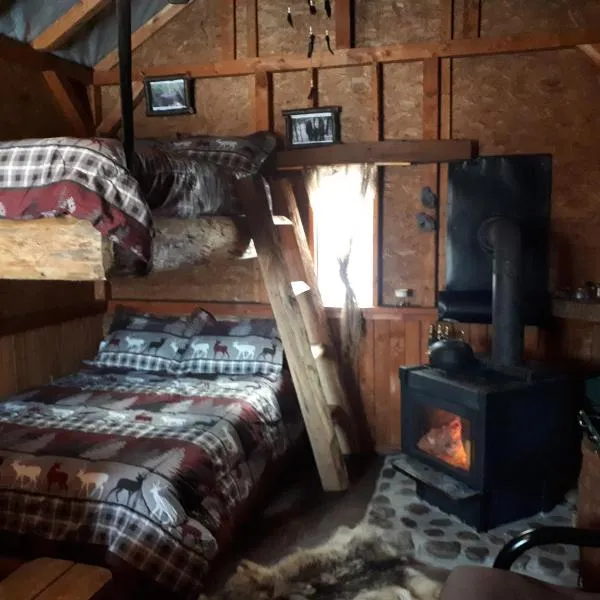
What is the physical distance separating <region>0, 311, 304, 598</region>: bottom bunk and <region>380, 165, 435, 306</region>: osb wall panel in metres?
0.96

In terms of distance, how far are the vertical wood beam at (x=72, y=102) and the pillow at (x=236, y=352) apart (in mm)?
1841

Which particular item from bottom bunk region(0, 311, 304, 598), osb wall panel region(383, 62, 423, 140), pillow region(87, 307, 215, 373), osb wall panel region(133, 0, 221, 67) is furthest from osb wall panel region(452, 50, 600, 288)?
pillow region(87, 307, 215, 373)

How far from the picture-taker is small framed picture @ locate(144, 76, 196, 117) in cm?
468

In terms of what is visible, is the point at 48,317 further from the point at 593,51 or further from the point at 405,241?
the point at 593,51

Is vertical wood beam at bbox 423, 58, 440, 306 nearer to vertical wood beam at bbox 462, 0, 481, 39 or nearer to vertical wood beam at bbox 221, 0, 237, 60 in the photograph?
vertical wood beam at bbox 462, 0, 481, 39

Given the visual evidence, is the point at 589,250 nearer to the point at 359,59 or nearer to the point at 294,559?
→ the point at 359,59

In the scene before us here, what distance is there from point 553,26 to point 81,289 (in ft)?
12.4

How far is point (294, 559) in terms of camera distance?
121 inches

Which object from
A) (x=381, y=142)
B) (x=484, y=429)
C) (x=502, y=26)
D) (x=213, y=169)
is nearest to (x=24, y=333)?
(x=213, y=169)

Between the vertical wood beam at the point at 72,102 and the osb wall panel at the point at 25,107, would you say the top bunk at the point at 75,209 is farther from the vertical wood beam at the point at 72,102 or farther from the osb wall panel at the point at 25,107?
the vertical wood beam at the point at 72,102

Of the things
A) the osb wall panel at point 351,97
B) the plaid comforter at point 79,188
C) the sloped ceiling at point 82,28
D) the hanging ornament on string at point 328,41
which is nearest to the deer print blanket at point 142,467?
the plaid comforter at point 79,188

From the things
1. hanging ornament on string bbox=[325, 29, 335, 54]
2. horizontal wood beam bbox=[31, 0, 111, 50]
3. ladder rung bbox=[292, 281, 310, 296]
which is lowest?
ladder rung bbox=[292, 281, 310, 296]

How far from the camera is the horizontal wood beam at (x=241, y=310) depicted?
436cm

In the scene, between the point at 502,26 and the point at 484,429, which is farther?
the point at 502,26
